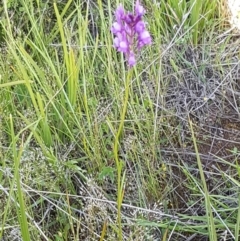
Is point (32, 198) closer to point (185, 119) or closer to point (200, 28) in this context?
point (185, 119)

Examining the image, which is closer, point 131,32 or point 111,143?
point 131,32

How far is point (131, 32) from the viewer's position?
Result: 922 millimetres

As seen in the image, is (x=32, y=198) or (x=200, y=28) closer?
(x=32, y=198)

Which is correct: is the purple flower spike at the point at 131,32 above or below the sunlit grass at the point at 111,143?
above

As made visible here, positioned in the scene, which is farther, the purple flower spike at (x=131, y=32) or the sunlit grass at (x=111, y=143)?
the sunlit grass at (x=111, y=143)

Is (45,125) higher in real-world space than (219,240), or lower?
higher

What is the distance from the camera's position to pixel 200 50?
70.6 inches

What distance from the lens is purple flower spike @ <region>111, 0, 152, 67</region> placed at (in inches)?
36.1

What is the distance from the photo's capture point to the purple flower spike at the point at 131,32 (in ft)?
3.01

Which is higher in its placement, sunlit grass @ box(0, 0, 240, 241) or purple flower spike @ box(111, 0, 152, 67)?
purple flower spike @ box(111, 0, 152, 67)

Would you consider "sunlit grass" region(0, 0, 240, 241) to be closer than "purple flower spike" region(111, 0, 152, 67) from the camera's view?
No

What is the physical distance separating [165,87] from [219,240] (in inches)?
21.0

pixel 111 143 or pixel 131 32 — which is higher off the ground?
pixel 131 32

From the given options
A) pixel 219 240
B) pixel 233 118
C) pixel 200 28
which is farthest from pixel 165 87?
pixel 219 240
